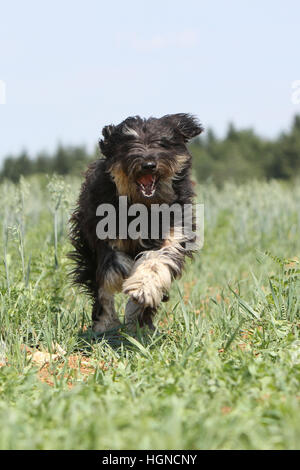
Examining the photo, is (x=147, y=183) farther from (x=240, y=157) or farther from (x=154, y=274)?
(x=240, y=157)

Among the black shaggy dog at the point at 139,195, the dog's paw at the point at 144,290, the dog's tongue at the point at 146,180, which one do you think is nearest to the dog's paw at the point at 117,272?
the black shaggy dog at the point at 139,195

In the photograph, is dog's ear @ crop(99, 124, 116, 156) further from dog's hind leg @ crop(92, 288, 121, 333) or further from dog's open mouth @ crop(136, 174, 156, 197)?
dog's hind leg @ crop(92, 288, 121, 333)

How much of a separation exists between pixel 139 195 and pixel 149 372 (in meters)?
1.58

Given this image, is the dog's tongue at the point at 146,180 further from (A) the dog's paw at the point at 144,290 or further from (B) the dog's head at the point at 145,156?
(A) the dog's paw at the point at 144,290

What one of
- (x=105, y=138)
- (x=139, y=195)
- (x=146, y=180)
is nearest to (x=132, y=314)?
(x=139, y=195)

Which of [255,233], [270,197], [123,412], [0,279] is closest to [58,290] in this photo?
[0,279]

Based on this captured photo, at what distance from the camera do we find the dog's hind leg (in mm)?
4812

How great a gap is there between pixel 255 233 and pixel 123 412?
738cm

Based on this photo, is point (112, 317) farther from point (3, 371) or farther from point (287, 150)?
point (287, 150)

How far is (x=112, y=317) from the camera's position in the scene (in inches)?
192

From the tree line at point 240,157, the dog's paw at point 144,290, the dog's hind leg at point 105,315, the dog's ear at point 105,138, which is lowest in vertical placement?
the dog's hind leg at point 105,315

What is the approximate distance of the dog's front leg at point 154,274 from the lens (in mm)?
4004

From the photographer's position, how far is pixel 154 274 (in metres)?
4.14

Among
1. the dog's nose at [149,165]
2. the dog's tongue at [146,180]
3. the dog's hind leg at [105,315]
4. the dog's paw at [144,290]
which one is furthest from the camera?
the dog's hind leg at [105,315]
